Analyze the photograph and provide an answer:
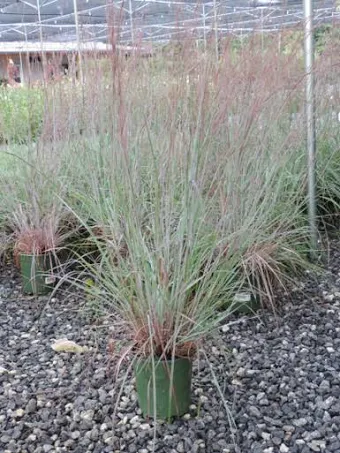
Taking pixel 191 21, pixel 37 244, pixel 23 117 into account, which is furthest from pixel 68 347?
pixel 23 117

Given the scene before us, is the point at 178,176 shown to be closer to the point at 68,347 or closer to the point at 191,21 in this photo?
the point at 191,21

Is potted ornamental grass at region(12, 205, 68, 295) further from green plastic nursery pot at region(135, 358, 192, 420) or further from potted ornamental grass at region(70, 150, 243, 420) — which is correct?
green plastic nursery pot at region(135, 358, 192, 420)

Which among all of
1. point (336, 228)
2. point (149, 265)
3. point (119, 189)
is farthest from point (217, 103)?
point (336, 228)

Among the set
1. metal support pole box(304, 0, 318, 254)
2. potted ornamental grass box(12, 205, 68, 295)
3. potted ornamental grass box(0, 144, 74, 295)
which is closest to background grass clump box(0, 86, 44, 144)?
potted ornamental grass box(0, 144, 74, 295)

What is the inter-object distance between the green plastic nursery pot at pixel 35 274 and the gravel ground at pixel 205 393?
0.35m

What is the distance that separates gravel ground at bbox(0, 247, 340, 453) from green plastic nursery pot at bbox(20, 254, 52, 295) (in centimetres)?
35

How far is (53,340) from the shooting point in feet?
8.04

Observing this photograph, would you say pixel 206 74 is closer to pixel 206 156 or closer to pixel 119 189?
pixel 206 156

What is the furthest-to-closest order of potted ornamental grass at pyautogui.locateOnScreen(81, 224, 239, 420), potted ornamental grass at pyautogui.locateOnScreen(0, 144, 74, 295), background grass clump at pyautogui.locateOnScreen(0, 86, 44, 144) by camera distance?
1. background grass clump at pyautogui.locateOnScreen(0, 86, 44, 144)
2. potted ornamental grass at pyautogui.locateOnScreen(0, 144, 74, 295)
3. potted ornamental grass at pyautogui.locateOnScreen(81, 224, 239, 420)

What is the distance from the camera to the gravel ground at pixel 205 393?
1.72 m

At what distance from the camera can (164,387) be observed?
1750 mm

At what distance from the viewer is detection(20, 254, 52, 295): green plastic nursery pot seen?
296 centimetres

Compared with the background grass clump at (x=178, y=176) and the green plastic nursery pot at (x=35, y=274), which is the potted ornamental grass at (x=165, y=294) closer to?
the background grass clump at (x=178, y=176)

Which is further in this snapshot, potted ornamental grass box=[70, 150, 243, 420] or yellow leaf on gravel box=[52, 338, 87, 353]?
yellow leaf on gravel box=[52, 338, 87, 353]
